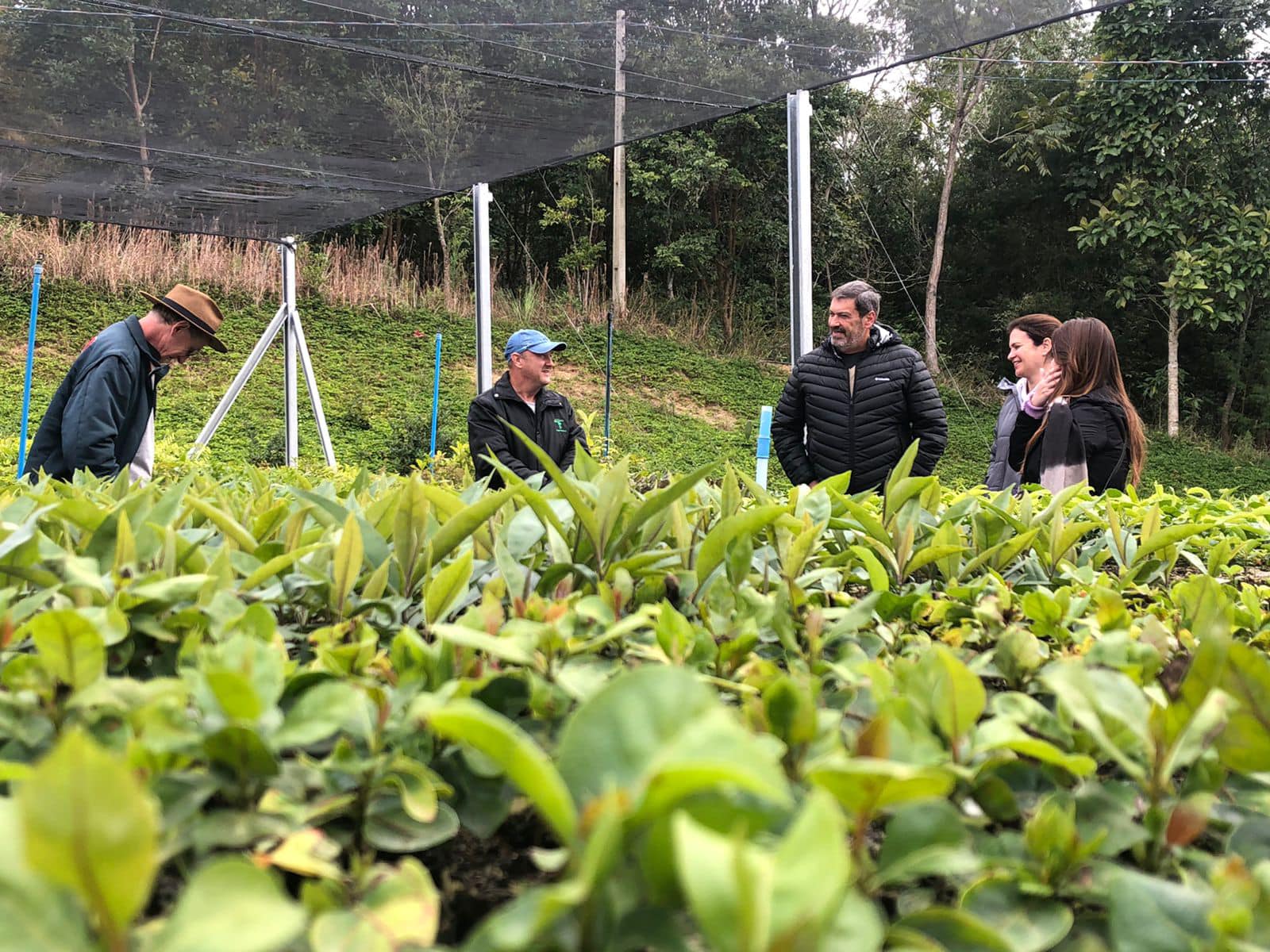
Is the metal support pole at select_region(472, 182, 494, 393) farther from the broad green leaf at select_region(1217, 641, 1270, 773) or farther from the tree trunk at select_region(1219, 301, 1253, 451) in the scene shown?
the tree trunk at select_region(1219, 301, 1253, 451)

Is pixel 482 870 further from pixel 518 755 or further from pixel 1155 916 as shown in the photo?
pixel 1155 916

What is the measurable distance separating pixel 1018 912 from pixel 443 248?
2042 cm

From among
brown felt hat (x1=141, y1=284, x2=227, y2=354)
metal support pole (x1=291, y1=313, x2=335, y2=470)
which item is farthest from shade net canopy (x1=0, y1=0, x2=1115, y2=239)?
brown felt hat (x1=141, y1=284, x2=227, y2=354)

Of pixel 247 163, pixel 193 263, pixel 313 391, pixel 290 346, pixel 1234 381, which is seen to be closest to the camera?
pixel 247 163

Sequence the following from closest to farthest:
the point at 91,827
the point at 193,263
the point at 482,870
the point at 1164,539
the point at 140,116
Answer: the point at 91,827 → the point at 482,870 → the point at 1164,539 → the point at 140,116 → the point at 193,263

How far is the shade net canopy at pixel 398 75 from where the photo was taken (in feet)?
17.7

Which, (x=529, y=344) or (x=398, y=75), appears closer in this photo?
(x=529, y=344)

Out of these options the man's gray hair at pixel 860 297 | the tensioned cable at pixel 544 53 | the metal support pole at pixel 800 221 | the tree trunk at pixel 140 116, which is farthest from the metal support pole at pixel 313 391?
the man's gray hair at pixel 860 297

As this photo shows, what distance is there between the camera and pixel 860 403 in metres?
4.77

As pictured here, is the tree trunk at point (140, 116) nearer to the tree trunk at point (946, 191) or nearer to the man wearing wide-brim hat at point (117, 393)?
the man wearing wide-brim hat at point (117, 393)

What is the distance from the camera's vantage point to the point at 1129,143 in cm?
1809

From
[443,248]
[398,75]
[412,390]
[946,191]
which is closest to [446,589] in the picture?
[398,75]

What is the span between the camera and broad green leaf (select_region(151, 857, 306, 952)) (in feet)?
1.32

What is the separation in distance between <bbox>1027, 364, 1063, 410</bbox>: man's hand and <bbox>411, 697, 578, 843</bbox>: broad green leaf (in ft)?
13.9
